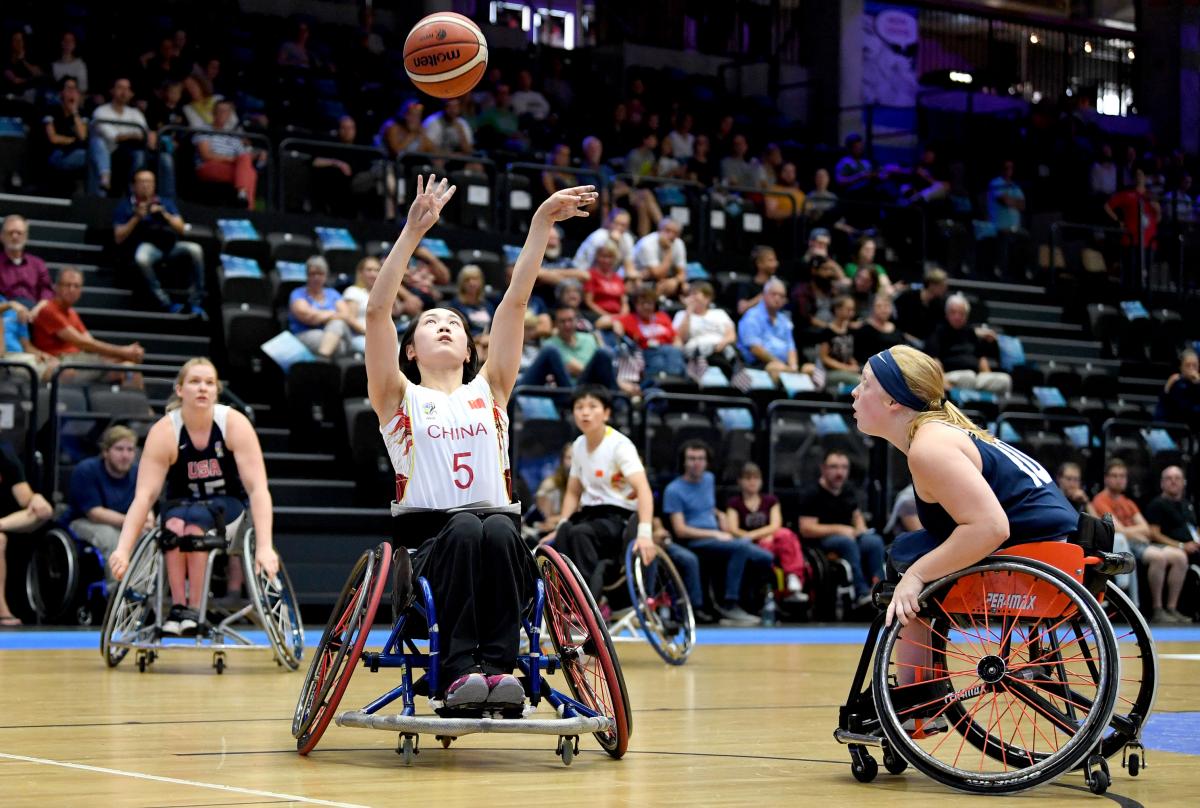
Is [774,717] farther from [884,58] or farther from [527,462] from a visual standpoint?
[884,58]

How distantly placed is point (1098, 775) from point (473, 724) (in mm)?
1437

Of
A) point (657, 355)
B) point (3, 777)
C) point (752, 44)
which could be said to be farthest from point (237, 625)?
point (752, 44)

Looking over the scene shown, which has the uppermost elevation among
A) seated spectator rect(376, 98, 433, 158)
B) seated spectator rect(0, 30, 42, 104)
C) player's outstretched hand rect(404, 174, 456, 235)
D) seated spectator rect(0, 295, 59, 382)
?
seated spectator rect(0, 30, 42, 104)

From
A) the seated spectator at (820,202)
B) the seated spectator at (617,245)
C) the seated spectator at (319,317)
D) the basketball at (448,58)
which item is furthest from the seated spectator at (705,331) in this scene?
the basketball at (448,58)

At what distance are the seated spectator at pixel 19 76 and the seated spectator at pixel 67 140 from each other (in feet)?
1.78

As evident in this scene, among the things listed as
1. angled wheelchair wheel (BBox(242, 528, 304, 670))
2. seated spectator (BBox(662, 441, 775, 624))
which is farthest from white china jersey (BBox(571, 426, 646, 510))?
seated spectator (BBox(662, 441, 775, 624))

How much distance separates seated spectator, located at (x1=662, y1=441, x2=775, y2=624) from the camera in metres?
10.9

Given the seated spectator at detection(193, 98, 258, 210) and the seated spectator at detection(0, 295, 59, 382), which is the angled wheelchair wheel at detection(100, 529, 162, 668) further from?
the seated spectator at detection(193, 98, 258, 210)

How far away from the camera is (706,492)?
1101cm

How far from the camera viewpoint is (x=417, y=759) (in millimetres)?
4438

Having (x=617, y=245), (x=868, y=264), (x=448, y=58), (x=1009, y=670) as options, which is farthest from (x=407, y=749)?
(x=868, y=264)

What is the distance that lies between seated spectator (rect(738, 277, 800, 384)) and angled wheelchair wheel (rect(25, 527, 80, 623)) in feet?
18.5

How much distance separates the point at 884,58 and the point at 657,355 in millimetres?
12034

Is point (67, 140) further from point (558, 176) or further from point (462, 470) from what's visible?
point (462, 470)
